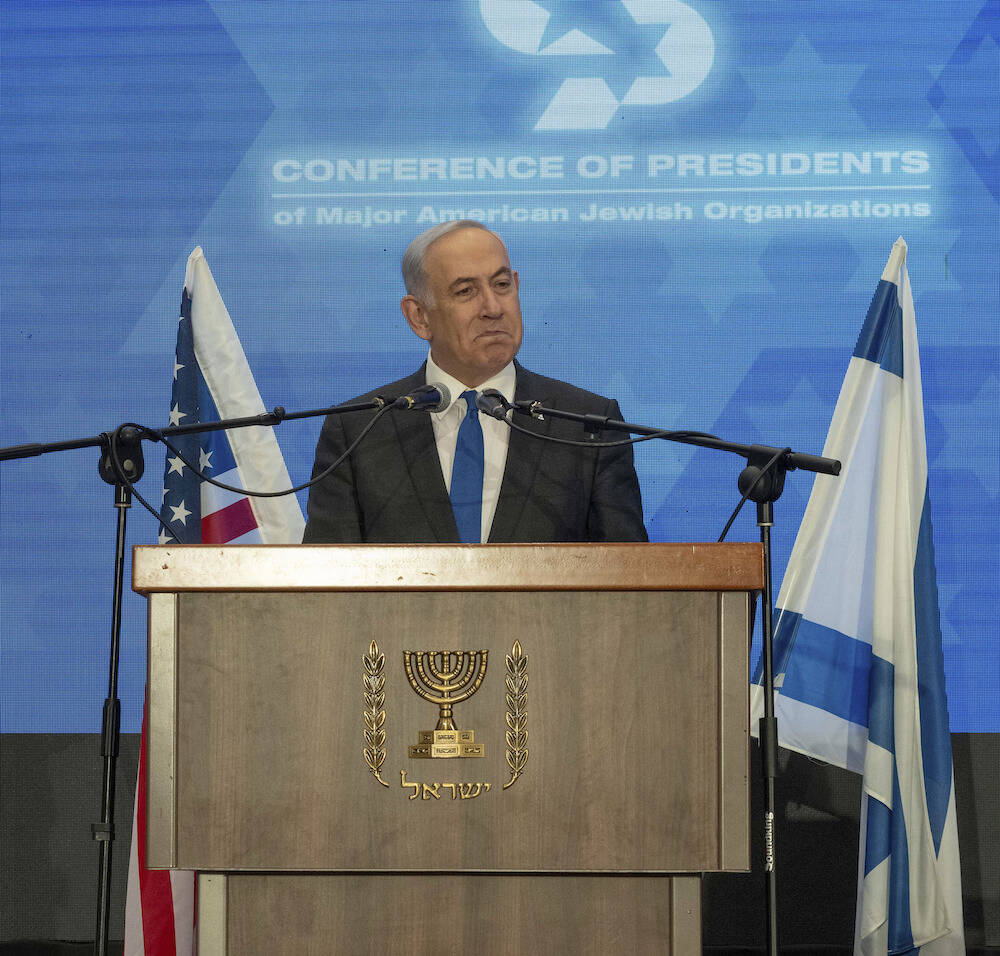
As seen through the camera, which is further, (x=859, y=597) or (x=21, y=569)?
(x=21, y=569)

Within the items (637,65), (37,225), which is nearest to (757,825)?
(637,65)

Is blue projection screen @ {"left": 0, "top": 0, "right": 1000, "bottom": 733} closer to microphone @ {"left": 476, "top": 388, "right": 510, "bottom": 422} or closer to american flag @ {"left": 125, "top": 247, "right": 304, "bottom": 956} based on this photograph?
american flag @ {"left": 125, "top": 247, "right": 304, "bottom": 956}

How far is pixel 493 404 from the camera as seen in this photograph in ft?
6.43

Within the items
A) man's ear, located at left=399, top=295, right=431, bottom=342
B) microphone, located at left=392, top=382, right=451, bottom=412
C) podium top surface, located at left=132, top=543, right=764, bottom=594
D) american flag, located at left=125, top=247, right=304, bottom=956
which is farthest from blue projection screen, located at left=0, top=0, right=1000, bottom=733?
podium top surface, located at left=132, top=543, right=764, bottom=594

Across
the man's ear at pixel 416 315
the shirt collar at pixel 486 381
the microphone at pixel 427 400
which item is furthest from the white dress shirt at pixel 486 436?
the microphone at pixel 427 400

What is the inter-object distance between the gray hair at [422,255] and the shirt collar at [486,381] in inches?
6.1

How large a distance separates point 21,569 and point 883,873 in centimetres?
225

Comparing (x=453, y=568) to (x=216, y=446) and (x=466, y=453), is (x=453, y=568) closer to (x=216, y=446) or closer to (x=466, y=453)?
(x=466, y=453)

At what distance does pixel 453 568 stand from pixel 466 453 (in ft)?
2.92

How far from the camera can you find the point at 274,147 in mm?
3389

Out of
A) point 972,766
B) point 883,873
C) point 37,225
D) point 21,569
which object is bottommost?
point 883,873

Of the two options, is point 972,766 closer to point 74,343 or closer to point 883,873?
point 883,873

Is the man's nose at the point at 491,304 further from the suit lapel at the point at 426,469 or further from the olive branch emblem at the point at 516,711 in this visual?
the olive branch emblem at the point at 516,711

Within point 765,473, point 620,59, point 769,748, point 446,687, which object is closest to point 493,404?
point 765,473
